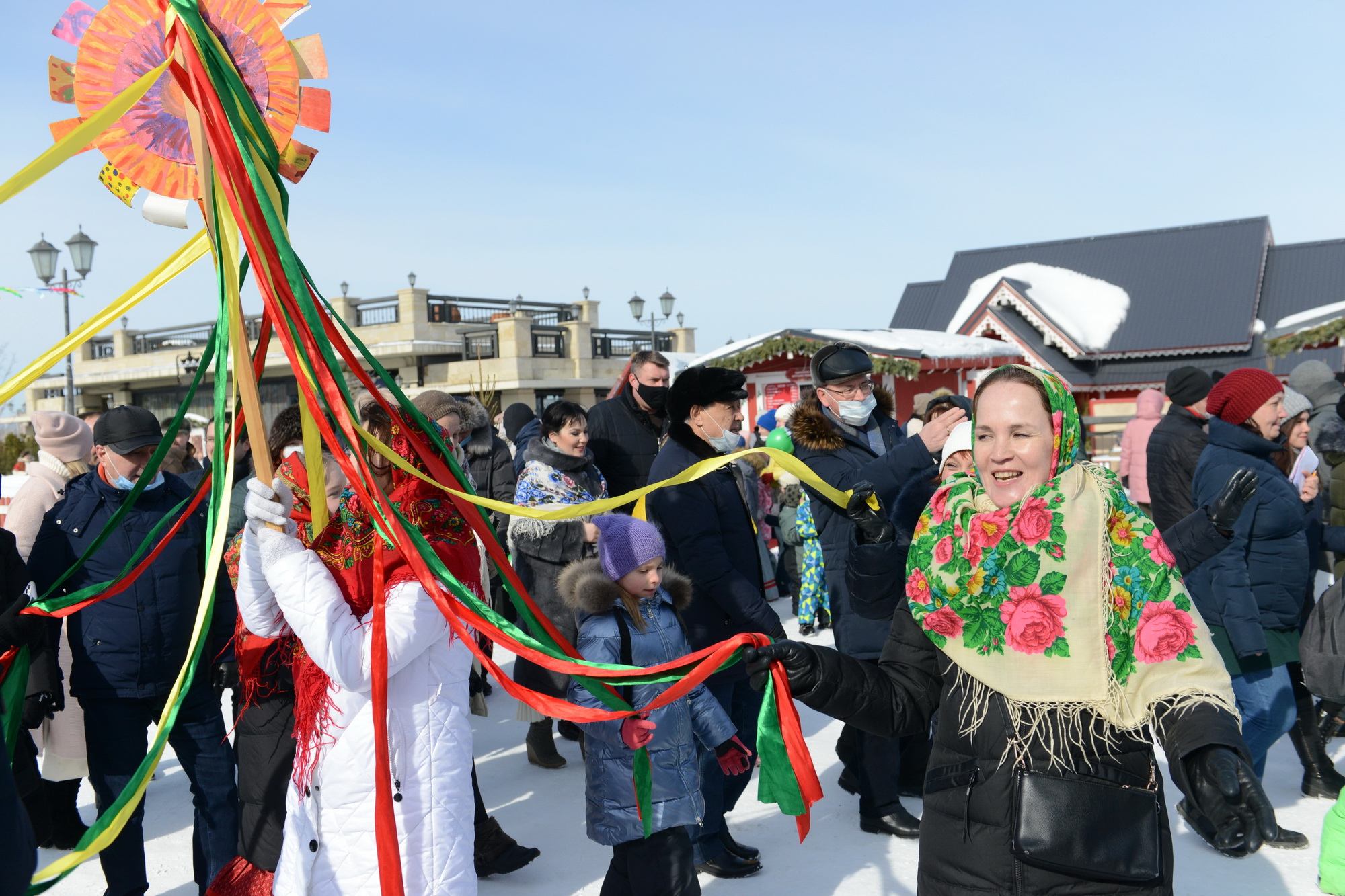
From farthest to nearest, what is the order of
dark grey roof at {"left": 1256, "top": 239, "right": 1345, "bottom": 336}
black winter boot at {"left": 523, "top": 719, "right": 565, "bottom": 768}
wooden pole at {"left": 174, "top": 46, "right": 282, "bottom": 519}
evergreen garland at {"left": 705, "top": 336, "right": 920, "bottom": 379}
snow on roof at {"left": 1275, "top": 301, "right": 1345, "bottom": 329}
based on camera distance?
1. dark grey roof at {"left": 1256, "top": 239, "right": 1345, "bottom": 336}
2. snow on roof at {"left": 1275, "top": 301, "right": 1345, "bottom": 329}
3. evergreen garland at {"left": 705, "top": 336, "right": 920, "bottom": 379}
4. black winter boot at {"left": 523, "top": 719, "right": 565, "bottom": 768}
5. wooden pole at {"left": 174, "top": 46, "right": 282, "bottom": 519}

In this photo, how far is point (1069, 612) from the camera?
1.98m

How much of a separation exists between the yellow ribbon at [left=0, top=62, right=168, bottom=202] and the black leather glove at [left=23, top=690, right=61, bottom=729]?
2032mm

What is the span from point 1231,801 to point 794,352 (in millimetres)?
9945

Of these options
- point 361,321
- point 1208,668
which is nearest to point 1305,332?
point 1208,668

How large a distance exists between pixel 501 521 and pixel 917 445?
3.12 m

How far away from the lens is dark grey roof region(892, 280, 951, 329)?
22703mm

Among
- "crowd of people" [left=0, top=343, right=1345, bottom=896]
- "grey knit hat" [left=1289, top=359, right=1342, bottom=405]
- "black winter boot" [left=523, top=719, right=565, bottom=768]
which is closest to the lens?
"crowd of people" [left=0, top=343, right=1345, bottom=896]

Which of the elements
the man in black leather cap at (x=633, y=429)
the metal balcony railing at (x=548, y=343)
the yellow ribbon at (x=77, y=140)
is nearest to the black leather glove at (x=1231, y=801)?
the yellow ribbon at (x=77, y=140)

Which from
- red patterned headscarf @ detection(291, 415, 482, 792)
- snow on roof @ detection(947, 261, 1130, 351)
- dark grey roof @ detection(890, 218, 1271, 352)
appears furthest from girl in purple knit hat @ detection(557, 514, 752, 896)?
dark grey roof @ detection(890, 218, 1271, 352)

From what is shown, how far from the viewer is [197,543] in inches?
140

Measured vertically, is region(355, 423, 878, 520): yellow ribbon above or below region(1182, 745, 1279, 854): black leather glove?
above

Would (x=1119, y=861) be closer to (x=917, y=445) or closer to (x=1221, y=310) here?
(x=917, y=445)

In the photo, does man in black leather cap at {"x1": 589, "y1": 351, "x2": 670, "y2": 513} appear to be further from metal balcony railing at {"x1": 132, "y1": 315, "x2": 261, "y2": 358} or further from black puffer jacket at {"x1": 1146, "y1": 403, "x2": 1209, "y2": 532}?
metal balcony railing at {"x1": 132, "y1": 315, "x2": 261, "y2": 358}

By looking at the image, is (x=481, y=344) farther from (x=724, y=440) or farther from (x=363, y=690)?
(x=363, y=690)
